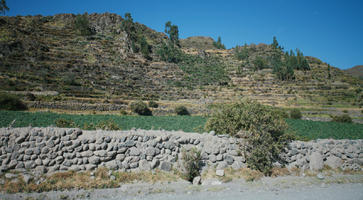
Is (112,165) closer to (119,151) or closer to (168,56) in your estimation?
(119,151)

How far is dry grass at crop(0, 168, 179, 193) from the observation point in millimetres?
7194

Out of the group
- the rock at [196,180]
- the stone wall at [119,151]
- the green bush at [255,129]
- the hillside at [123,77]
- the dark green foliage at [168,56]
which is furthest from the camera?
the dark green foliage at [168,56]

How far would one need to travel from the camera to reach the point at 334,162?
1115 centimetres

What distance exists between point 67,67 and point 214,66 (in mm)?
66059

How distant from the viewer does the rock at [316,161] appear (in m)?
10.7

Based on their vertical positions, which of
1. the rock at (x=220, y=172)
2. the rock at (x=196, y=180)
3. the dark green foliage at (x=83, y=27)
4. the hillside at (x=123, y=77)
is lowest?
the rock at (x=196, y=180)

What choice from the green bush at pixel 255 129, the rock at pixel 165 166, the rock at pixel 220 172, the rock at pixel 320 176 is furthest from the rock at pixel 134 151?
the rock at pixel 320 176

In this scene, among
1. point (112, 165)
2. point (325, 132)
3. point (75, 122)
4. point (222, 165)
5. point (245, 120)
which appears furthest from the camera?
point (325, 132)

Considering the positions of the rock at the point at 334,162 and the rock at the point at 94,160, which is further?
the rock at the point at 334,162

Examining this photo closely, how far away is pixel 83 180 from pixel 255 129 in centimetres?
832

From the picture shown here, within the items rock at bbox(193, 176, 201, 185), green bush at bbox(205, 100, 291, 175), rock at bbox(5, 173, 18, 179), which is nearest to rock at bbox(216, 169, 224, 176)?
rock at bbox(193, 176, 201, 185)

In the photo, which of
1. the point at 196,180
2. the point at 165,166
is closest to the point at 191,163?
the point at 196,180

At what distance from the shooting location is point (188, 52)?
12244cm

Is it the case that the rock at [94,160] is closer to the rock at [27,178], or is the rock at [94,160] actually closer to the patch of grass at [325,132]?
the rock at [27,178]
